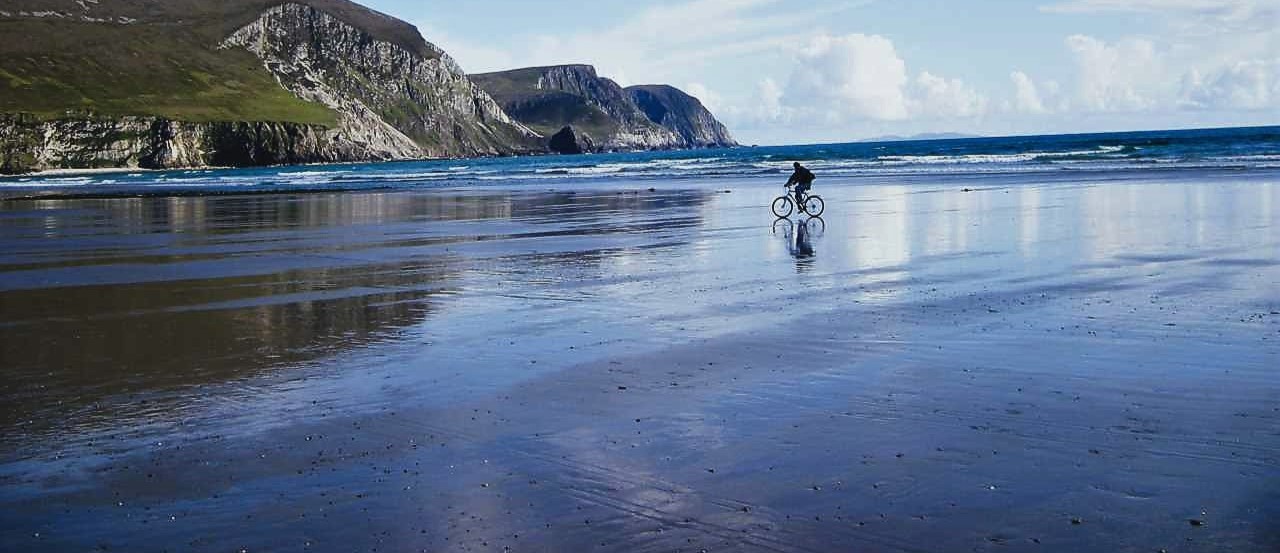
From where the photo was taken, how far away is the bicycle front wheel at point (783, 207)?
3373cm

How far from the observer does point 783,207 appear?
34.5 m

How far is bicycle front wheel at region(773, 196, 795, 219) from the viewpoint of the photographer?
1328 inches

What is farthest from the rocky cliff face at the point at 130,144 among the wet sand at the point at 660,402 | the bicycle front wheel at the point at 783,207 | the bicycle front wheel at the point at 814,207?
the wet sand at the point at 660,402

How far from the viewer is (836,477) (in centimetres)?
744

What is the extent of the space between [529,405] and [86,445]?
355cm

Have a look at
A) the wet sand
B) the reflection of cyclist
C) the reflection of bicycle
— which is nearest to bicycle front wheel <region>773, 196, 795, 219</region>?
the reflection of bicycle

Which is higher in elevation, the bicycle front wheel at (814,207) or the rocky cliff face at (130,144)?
the rocky cliff face at (130,144)

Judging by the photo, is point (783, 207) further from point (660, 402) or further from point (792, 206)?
point (660, 402)

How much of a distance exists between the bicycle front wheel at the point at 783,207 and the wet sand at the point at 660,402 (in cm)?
1121

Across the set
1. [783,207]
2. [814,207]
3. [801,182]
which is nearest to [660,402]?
[801,182]

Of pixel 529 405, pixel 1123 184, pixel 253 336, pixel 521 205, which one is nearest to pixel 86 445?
pixel 529 405

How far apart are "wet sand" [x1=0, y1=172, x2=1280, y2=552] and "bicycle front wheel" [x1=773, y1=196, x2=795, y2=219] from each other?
36.8 feet

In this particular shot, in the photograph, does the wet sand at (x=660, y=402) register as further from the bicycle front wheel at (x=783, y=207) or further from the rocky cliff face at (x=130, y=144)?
the rocky cliff face at (x=130, y=144)

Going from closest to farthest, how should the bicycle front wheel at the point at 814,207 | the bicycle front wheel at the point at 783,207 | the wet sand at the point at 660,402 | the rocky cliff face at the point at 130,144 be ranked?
the wet sand at the point at 660,402
the bicycle front wheel at the point at 814,207
the bicycle front wheel at the point at 783,207
the rocky cliff face at the point at 130,144
